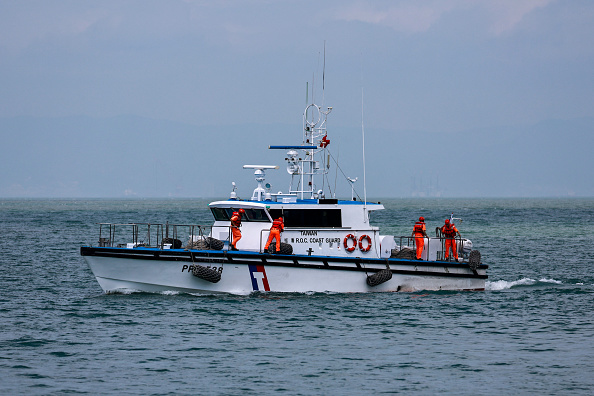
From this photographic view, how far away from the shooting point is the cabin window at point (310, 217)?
80.1ft

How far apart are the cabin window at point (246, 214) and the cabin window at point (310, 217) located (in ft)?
1.04

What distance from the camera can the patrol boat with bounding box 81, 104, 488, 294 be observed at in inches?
909

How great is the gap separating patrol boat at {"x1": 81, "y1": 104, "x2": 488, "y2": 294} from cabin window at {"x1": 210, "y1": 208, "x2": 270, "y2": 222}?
0.11ft

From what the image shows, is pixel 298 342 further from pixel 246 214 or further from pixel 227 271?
pixel 246 214

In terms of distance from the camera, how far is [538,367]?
17234 millimetres

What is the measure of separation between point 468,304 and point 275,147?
300 inches

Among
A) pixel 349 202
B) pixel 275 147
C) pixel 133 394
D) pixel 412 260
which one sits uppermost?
pixel 275 147

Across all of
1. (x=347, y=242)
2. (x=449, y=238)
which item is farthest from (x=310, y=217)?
(x=449, y=238)

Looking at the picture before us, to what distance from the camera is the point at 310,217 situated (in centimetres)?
2453

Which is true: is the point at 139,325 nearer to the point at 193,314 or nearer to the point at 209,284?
the point at 193,314

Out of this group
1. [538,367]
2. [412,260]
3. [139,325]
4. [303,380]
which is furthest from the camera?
[412,260]

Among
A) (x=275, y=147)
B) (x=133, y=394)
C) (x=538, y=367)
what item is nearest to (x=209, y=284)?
(x=275, y=147)

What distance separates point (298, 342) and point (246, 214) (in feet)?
20.5

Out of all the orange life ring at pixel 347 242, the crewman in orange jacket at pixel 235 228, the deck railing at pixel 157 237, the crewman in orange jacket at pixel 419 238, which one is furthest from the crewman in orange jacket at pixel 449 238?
the deck railing at pixel 157 237
